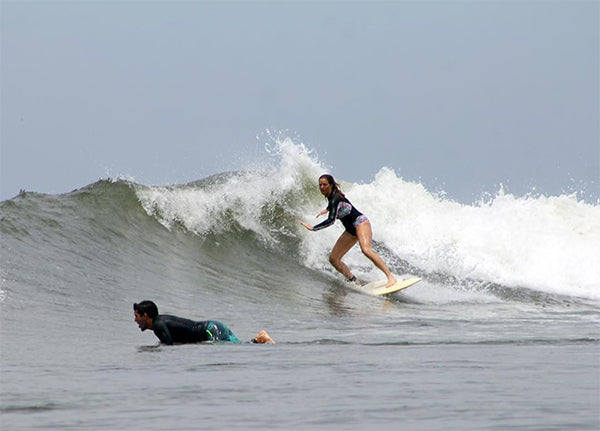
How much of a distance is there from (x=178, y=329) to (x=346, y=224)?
588 cm

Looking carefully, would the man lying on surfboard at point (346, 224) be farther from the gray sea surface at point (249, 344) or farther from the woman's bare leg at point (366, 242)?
the gray sea surface at point (249, 344)

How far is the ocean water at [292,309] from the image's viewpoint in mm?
5898

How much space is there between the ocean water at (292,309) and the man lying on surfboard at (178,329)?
175mm

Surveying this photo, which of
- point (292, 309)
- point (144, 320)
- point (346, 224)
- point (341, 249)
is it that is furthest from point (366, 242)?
point (144, 320)

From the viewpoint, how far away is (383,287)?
49.0 ft

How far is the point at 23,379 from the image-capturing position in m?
7.02

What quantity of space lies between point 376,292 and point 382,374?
309 inches

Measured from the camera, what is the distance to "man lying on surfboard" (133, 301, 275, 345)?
9.23 meters

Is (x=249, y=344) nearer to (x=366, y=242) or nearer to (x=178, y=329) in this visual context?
(x=178, y=329)

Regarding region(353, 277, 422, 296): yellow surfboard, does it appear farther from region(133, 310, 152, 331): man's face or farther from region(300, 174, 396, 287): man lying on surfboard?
region(133, 310, 152, 331): man's face

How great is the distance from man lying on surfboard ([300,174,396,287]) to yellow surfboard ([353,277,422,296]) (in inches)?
3.0

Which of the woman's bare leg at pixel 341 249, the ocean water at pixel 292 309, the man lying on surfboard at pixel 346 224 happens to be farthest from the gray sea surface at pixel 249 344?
the man lying on surfboard at pixel 346 224

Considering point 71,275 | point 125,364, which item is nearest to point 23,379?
point 125,364

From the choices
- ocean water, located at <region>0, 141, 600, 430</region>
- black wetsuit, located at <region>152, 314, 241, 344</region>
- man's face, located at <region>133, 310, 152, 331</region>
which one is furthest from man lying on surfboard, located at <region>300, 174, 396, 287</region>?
man's face, located at <region>133, 310, 152, 331</region>
